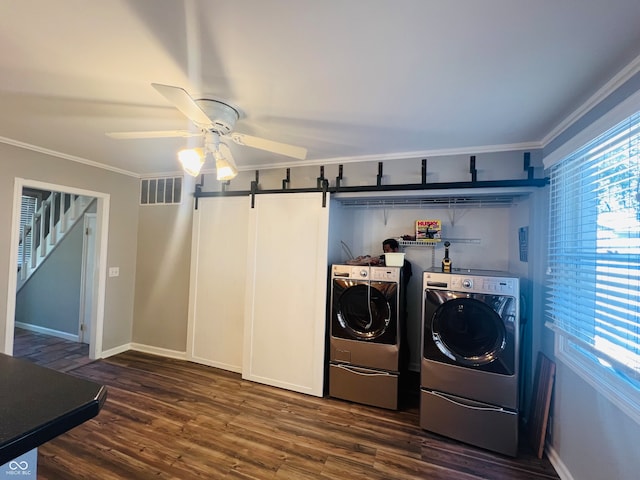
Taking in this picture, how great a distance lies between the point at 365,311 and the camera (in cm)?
267

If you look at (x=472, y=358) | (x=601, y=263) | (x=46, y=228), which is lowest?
(x=472, y=358)

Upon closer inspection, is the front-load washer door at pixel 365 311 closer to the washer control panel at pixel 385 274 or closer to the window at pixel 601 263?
the washer control panel at pixel 385 274

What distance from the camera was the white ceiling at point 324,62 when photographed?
3.68 ft

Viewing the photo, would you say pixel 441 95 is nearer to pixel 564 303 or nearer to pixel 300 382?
pixel 564 303

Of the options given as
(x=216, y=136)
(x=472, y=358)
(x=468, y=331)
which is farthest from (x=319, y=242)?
(x=472, y=358)

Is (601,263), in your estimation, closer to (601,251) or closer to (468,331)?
(601,251)

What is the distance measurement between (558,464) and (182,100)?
3199mm

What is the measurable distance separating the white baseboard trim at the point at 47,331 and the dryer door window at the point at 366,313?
158 inches

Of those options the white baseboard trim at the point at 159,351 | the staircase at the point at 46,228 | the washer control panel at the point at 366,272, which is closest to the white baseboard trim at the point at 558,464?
the washer control panel at the point at 366,272

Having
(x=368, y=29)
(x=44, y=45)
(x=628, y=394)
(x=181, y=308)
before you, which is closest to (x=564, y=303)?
(x=628, y=394)

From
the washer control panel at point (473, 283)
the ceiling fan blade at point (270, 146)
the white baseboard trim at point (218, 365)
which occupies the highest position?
the ceiling fan blade at point (270, 146)

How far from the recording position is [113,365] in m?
3.39

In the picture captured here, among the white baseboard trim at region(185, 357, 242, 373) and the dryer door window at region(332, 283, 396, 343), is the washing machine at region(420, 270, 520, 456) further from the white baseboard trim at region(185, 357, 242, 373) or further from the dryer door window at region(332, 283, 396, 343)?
the white baseboard trim at region(185, 357, 242, 373)

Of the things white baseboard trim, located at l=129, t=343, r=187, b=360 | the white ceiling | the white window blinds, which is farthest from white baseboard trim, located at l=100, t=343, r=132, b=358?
the white window blinds
